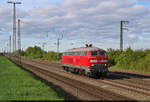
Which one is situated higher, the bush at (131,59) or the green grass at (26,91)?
the bush at (131,59)

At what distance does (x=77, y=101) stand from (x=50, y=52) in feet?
222

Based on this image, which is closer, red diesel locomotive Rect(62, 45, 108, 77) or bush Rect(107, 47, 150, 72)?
red diesel locomotive Rect(62, 45, 108, 77)

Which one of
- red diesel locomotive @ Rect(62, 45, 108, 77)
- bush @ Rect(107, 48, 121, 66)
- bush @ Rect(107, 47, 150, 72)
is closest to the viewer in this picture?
red diesel locomotive @ Rect(62, 45, 108, 77)

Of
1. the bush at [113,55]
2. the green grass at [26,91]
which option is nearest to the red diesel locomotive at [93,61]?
the green grass at [26,91]

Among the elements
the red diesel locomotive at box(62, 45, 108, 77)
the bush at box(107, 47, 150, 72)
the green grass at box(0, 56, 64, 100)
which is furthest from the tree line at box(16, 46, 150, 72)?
the green grass at box(0, 56, 64, 100)

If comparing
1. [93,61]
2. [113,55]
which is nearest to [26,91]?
[93,61]

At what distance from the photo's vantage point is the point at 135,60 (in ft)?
109

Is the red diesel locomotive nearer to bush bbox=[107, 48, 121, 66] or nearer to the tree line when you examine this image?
the tree line

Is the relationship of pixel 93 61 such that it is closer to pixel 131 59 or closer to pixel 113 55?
pixel 131 59

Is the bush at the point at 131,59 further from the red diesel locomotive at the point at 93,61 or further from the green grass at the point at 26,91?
the green grass at the point at 26,91

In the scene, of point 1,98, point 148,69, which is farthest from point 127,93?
point 148,69

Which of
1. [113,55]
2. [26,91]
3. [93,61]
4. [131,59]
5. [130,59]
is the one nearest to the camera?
[26,91]

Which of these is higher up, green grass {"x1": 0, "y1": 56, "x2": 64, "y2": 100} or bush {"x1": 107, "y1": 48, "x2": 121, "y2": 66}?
bush {"x1": 107, "y1": 48, "x2": 121, "y2": 66}

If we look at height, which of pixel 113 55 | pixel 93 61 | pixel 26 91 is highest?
pixel 113 55
